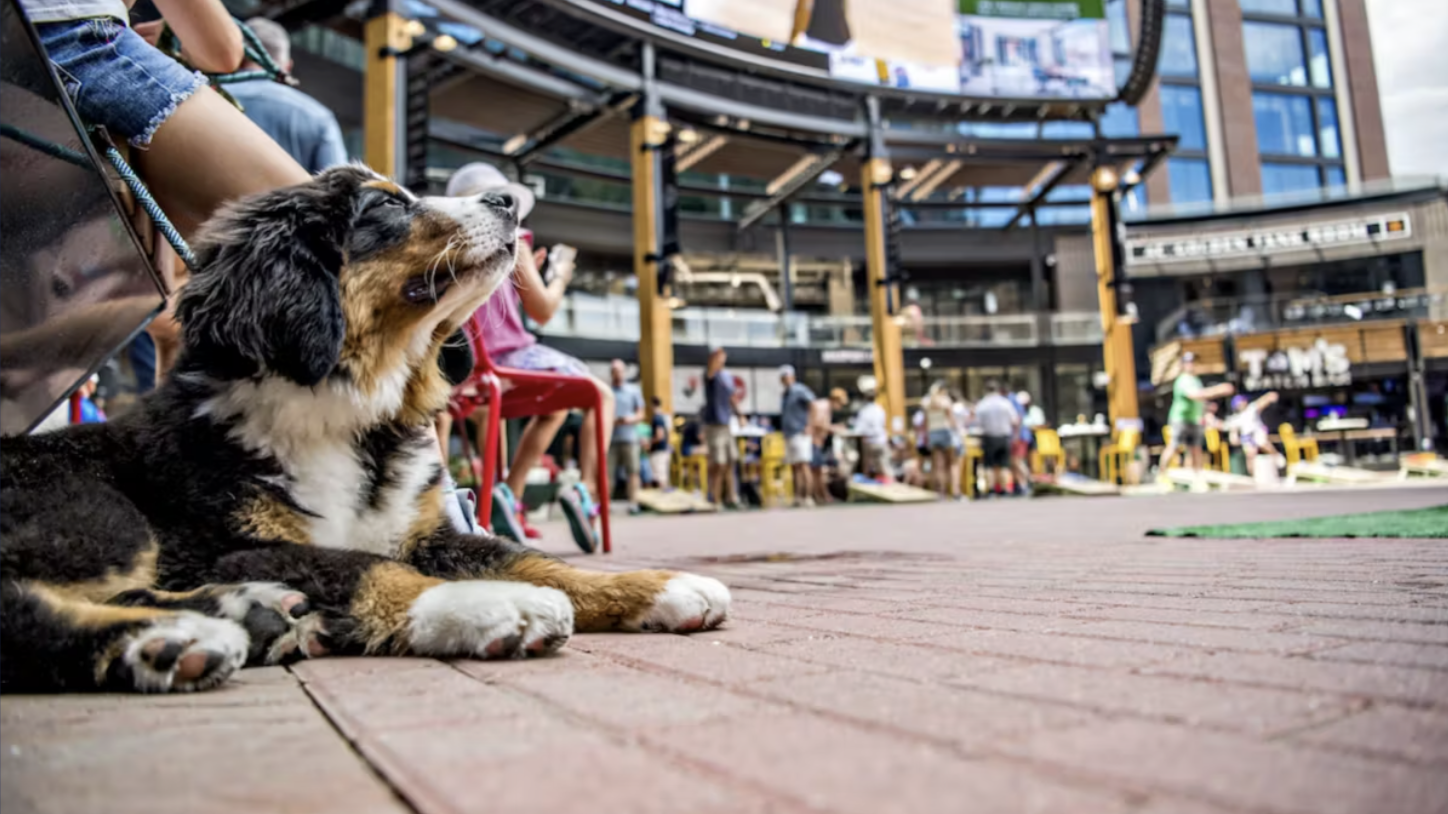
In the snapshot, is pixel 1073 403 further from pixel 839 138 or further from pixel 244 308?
pixel 244 308

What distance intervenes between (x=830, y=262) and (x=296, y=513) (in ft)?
106

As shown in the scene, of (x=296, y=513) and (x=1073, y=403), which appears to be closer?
(x=296, y=513)

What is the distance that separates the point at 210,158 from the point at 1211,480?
16.0 metres

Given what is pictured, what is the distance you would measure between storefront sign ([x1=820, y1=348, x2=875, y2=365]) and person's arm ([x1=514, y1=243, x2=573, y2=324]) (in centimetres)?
2345

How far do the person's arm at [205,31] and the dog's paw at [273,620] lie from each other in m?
1.88

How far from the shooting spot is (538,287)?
4.45 m

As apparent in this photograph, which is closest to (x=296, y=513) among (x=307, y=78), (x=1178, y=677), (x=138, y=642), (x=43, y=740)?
(x=138, y=642)

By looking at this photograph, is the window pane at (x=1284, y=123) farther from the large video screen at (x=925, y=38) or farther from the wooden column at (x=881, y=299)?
the wooden column at (x=881, y=299)

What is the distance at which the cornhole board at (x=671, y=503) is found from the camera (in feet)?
40.9

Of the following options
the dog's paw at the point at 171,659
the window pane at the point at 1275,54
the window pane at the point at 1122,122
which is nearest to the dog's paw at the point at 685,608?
the dog's paw at the point at 171,659

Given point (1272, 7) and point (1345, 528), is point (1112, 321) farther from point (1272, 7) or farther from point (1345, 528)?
point (1272, 7)

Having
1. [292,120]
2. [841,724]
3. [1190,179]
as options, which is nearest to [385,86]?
[292,120]

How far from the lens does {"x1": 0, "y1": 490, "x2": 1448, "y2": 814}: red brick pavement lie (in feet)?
2.85

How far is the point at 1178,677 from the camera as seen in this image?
134 centimetres
